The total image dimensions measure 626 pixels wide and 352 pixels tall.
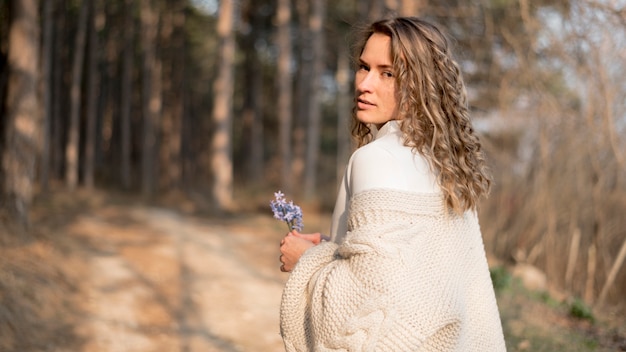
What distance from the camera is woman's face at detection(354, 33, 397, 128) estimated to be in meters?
2.15

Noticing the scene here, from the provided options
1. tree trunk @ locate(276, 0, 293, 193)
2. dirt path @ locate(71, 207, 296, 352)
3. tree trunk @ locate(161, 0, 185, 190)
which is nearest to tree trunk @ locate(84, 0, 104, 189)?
tree trunk @ locate(161, 0, 185, 190)

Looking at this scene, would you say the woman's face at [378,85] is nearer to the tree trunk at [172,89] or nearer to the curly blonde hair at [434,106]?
the curly blonde hair at [434,106]

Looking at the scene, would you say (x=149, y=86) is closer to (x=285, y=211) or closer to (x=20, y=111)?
(x=20, y=111)

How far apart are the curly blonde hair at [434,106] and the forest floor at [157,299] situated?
11.8 feet

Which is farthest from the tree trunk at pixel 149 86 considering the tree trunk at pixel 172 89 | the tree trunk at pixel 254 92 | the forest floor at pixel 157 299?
the forest floor at pixel 157 299

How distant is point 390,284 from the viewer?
1.87m

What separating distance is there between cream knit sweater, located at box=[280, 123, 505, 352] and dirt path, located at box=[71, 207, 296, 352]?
4.58 meters

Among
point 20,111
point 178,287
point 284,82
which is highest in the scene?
point 284,82

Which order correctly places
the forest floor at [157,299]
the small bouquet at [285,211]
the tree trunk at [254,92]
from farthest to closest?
1. the tree trunk at [254,92]
2. the forest floor at [157,299]
3. the small bouquet at [285,211]

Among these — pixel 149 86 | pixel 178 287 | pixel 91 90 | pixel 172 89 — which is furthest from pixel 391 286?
pixel 172 89

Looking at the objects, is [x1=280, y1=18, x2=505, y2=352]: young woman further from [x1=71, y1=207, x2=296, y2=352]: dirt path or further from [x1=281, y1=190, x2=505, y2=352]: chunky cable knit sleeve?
[x1=71, y1=207, x2=296, y2=352]: dirt path

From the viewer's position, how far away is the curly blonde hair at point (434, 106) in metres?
2.04

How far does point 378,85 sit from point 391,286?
654 millimetres

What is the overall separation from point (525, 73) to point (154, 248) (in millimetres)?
6144
